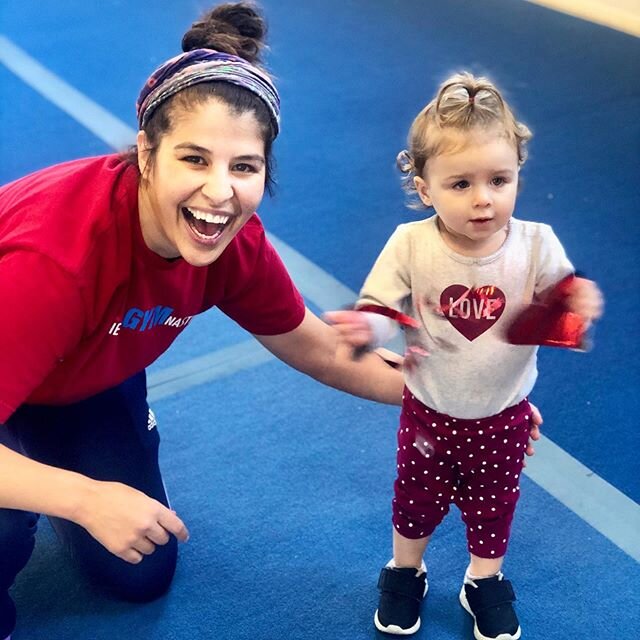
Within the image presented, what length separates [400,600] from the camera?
1.49 m

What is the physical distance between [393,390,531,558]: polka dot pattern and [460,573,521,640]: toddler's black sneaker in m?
0.06

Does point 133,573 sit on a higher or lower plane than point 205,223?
lower

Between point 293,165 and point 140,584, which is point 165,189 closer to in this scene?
point 140,584

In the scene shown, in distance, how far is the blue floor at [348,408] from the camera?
1.53 metres

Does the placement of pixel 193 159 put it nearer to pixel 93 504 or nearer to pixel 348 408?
pixel 93 504

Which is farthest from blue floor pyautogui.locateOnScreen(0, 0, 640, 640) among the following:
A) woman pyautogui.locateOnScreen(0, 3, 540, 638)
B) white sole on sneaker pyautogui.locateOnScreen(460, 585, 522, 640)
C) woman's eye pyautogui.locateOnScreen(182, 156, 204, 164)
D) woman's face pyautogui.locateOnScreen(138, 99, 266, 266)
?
woman's eye pyautogui.locateOnScreen(182, 156, 204, 164)

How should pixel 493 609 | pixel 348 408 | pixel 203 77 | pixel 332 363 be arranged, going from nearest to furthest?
pixel 203 77 → pixel 493 609 → pixel 332 363 → pixel 348 408

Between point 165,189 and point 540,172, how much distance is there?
196cm

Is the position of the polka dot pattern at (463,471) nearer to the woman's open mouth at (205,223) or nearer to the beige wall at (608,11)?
the woman's open mouth at (205,223)

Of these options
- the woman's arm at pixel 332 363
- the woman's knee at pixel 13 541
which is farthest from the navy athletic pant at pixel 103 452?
the woman's arm at pixel 332 363

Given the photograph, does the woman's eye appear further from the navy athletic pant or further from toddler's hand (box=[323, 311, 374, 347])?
the navy athletic pant

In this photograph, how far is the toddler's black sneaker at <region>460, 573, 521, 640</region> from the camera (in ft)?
4.78

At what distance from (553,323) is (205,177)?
515 mm

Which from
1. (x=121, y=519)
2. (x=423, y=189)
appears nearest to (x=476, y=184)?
(x=423, y=189)
